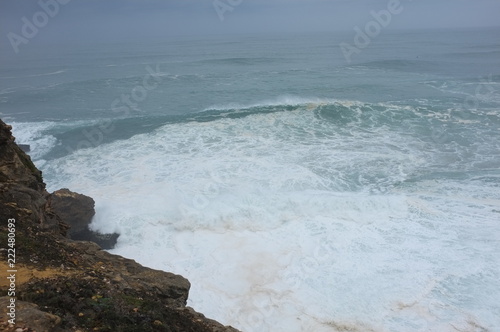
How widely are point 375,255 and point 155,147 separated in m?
15.0

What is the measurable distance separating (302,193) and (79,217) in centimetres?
900

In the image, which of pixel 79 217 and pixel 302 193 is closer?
pixel 79 217

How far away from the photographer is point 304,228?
45.8 ft

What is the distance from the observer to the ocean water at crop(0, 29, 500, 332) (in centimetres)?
1042

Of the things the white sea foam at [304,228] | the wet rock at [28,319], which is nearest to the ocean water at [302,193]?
the white sea foam at [304,228]

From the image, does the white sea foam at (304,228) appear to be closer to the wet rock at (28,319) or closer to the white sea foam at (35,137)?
the white sea foam at (35,137)

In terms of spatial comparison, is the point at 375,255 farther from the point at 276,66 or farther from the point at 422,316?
the point at 276,66
